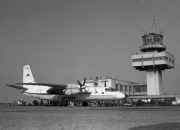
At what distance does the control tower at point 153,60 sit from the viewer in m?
86.0

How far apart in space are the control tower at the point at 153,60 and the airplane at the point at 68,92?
1916 inches

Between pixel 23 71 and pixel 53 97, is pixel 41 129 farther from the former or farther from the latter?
pixel 23 71

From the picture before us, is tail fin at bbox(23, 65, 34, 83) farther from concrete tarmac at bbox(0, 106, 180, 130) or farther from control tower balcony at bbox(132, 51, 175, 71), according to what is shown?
control tower balcony at bbox(132, 51, 175, 71)

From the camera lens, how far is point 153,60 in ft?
282

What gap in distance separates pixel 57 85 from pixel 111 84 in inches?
2426

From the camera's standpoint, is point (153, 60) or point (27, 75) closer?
point (27, 75)

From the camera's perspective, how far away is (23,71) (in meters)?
50.9

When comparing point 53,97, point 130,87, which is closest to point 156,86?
point 130,87

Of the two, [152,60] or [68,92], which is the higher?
[152,60]

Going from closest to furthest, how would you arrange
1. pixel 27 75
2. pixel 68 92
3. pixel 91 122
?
pixel 91 122, pixel 68 92, pixel 27 75

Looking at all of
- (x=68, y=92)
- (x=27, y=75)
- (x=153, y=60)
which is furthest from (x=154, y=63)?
(x=68, y=92)

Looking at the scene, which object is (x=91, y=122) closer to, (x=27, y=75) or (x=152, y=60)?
(x=27, y=75)

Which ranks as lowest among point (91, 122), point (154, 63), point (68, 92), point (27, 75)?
point (91, 122)

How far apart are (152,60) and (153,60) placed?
1.23 ft
